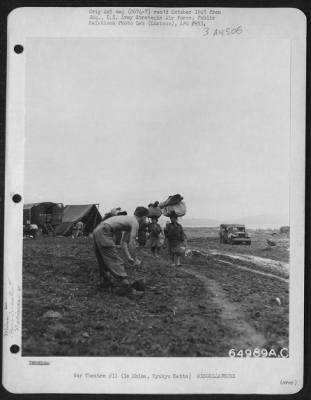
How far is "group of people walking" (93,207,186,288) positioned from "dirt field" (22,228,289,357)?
0.10ft

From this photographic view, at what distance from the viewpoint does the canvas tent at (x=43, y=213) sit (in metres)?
1.49

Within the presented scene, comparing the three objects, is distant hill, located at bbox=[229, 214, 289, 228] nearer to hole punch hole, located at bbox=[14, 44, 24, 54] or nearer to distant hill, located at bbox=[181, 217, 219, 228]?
distant hill, located at bbox=[181, 217, 219, 228]

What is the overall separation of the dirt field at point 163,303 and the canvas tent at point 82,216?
0.17 ft

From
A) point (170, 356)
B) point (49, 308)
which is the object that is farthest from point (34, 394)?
point (170, 356)

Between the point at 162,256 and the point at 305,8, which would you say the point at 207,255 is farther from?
the point at 305,8

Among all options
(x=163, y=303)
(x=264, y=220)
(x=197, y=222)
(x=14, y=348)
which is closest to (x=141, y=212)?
(x=197, y=222)

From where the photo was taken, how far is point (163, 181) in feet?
4.96

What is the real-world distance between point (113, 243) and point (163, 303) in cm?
29

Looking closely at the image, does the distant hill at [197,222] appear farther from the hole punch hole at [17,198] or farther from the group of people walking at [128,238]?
the hole punch hole at [17,198]

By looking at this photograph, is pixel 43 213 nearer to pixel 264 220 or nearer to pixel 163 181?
pixel 163 181

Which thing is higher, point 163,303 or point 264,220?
point 264,220

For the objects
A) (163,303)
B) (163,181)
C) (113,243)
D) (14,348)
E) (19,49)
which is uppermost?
(19,49)

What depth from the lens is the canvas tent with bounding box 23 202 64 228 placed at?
4.88 ft

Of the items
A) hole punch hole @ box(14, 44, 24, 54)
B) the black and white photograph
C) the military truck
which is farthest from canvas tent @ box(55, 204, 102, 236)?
hole punch hole @ box(14, 44, 24, 54)
